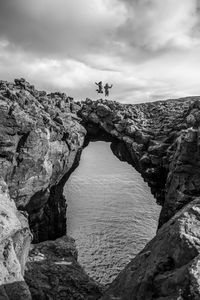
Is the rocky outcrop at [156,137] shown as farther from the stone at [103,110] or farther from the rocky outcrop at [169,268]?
the rocky outcrop at [169,268]

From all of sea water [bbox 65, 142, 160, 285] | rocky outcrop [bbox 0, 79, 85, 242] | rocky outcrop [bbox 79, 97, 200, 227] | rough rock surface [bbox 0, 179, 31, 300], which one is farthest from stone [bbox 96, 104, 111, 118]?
rough rock surface [bbox 0, 179, 31, 300]

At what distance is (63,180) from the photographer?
149 ft

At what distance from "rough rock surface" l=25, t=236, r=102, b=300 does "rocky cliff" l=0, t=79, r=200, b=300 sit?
0.32 ft

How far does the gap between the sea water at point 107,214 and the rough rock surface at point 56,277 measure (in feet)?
39.9

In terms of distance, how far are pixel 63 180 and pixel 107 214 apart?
24809mm

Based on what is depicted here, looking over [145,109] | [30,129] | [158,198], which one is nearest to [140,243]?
[158,198]

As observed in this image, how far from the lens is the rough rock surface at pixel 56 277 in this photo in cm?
2253

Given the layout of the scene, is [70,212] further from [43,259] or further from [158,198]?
[43,259]

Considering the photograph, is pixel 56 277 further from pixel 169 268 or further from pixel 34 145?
pixel 34 145

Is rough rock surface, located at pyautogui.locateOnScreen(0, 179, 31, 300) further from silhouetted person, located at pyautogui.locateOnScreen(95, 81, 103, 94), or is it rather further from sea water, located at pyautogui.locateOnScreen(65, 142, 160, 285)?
silhouetted person, located at pyautogui.locateOnScreen(95, 81, 103, 94)

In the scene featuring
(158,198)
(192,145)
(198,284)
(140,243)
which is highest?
(192,145)

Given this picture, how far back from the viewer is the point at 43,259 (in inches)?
1115

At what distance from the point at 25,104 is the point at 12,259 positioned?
2478 centimetres

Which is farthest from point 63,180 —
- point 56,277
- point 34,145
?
point 56,277
